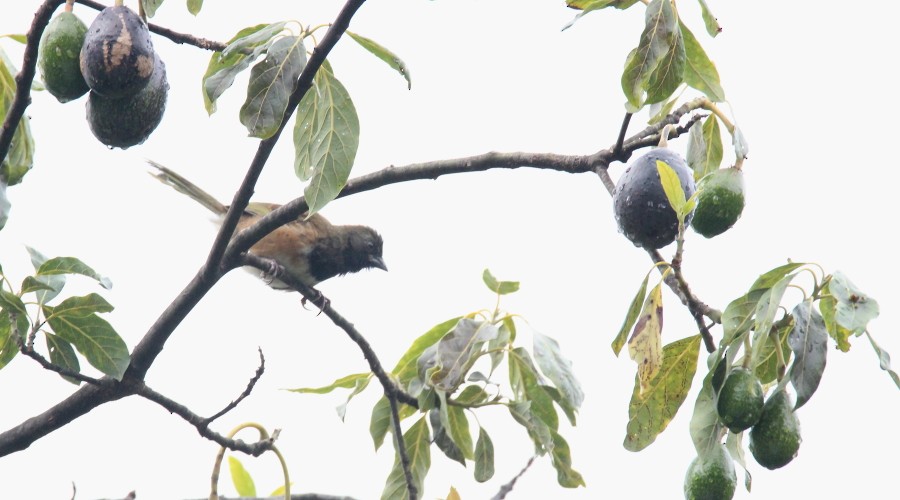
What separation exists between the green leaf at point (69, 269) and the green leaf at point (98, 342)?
0.42ft

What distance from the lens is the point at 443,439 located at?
3.79 metres

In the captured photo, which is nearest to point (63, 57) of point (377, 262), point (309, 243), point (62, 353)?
point (62, 353)

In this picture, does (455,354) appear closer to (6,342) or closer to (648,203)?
(648,203)

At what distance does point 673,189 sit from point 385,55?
42.0 inches

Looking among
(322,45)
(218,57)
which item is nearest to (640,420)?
(322,45)

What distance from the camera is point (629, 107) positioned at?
9.53 ft

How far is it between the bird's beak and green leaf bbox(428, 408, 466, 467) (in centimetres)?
414

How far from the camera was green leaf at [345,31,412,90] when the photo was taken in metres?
3.22

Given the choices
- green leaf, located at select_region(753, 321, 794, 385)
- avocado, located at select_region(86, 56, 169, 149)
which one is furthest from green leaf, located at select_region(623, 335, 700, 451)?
avocado, located at select_region(86, 56, 169, 149)

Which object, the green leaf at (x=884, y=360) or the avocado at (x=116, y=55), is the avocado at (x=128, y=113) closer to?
the avocado at (x=116, y=55)

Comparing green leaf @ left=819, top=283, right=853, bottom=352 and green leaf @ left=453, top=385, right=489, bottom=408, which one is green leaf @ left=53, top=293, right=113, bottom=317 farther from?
green leaf @ left=819, top=283, right=853, bottom=352

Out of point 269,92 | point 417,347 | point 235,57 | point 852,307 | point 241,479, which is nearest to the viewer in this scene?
point 852,307

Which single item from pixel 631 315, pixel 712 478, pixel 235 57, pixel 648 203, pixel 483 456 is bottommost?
pixel 712 478

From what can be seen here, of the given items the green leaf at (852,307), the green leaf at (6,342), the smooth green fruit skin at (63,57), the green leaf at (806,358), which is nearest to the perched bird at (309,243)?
the green leaf at (6,342)
